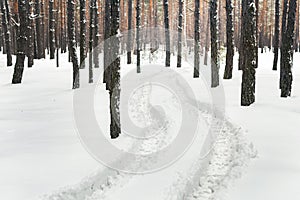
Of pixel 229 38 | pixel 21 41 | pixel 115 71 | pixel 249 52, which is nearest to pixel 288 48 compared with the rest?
pixel 249 52

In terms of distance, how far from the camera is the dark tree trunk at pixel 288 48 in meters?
12.7

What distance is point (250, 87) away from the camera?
12.2m

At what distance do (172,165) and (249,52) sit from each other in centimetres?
560

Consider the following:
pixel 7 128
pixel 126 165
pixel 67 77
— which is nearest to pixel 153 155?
pixel 126 165

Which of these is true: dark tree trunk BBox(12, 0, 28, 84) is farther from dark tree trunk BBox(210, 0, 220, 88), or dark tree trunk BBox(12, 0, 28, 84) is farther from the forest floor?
dark tree trunk BBox(210, 0, 220, 88)

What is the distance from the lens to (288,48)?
12.7 metres

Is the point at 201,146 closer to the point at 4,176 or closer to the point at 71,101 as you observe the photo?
the point at 4,176

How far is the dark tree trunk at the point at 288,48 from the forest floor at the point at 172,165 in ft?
3.17

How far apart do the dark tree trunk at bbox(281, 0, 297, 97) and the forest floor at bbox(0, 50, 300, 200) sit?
0.97m

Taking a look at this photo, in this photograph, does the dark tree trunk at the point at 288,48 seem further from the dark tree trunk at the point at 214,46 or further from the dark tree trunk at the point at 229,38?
the dark tree trunk at the point at 229,38

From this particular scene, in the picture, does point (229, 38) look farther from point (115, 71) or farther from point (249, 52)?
point (115, 71)

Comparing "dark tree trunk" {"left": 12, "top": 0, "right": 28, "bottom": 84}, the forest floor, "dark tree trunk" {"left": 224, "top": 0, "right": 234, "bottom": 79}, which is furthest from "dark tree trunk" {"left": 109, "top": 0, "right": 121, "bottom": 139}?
"dark tree trunk" {"left": 12, "top": 0, "right": 28, "bottom": 84}

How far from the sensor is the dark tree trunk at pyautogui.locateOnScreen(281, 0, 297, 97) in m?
12.7

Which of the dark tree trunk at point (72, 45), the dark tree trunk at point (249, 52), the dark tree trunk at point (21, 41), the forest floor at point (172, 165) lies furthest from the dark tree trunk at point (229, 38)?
the dark tree trunk at point (21, 41)
